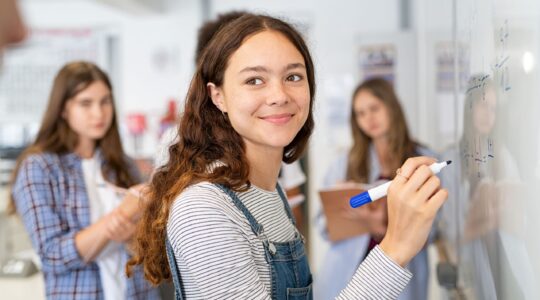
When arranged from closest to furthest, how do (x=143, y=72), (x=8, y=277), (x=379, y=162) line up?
1. (x=8, y=277)
2. (x=379, y=162)
3. (x=143, y=72)

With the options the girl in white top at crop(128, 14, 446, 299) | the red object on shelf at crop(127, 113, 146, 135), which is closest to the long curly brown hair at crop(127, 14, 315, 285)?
the girl in white top at crop(128, 14, 446, 299)

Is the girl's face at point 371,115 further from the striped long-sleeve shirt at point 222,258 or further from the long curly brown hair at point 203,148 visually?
the striped long-sleeve shirt at point 222,258

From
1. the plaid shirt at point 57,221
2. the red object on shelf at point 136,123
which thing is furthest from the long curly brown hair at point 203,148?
the red object on shelf at point 136,123

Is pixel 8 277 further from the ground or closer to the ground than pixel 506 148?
closer to the ground

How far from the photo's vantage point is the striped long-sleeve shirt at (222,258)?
2.71 ft

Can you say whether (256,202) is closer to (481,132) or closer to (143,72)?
(481,132)

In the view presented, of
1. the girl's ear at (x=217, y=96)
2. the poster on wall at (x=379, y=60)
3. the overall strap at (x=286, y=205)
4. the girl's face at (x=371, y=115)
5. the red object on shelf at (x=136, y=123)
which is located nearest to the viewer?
the girl's ear at (x=217, y=96)

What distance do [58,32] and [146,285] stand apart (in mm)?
4299

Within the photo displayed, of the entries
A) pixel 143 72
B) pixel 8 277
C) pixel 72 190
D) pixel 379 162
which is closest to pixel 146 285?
pixel 72 190

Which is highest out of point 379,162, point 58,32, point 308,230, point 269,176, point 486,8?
point 58,32

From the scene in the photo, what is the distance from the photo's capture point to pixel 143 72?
528cm

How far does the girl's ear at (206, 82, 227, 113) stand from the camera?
1025 millimetres

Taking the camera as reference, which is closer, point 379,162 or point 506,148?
point 506,148

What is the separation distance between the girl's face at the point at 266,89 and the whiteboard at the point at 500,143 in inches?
12.0
